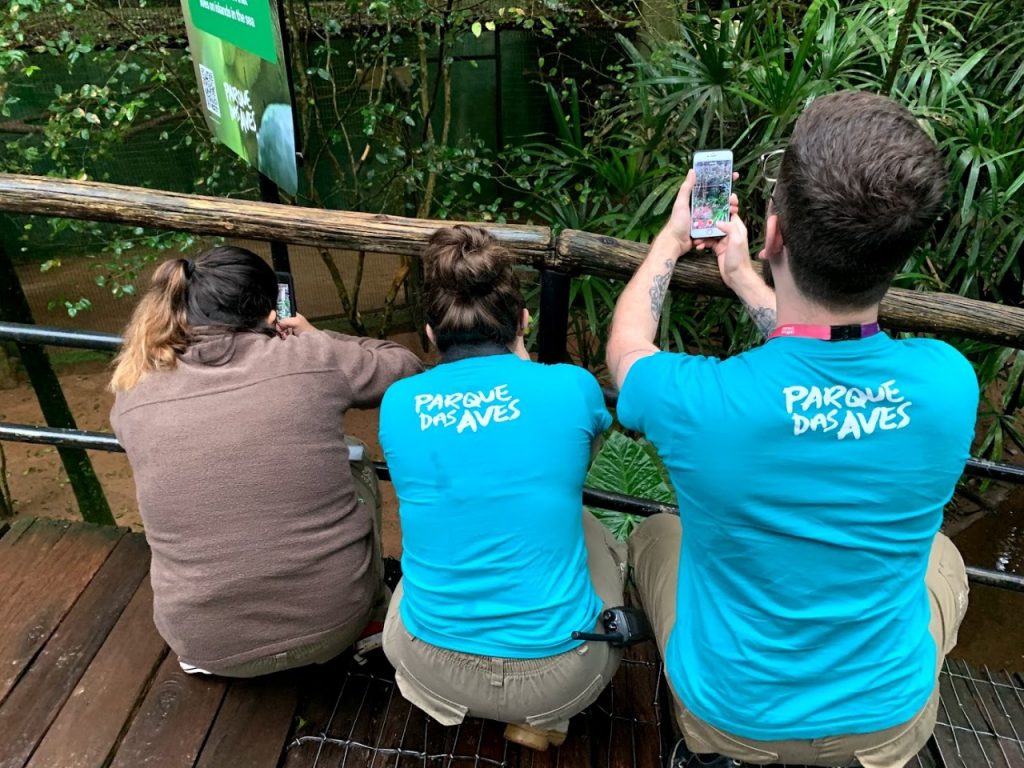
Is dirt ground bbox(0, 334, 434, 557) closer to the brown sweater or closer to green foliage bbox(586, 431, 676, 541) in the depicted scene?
green foliage bbox(586, 431, 676, 541)

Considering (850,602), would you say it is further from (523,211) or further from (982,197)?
(523,211)

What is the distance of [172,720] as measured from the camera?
1.79 meters

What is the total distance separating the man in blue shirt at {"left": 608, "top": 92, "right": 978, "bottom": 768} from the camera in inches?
42.8

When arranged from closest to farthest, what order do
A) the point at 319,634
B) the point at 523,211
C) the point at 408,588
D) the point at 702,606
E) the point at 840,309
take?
1. the point at 840,309
2. the point at 702,606
3. the point at 408,588
4. the point at 319,634
5. the point at 523,211

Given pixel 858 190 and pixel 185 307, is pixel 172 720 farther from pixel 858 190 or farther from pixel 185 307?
pixel 858 190

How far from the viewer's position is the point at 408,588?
1.57 meters

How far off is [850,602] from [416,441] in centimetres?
82

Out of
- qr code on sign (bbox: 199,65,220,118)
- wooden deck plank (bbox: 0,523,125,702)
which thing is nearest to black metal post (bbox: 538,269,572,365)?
qr code on sign (bbox: 199,65,220,118)

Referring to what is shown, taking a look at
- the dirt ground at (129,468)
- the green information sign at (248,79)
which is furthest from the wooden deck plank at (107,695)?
the dirt ground at (129,468)

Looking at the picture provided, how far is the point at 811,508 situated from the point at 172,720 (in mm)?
1571

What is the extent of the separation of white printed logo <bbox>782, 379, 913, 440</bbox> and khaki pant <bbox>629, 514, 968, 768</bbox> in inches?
22.0

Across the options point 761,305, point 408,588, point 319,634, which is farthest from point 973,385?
point 319,634

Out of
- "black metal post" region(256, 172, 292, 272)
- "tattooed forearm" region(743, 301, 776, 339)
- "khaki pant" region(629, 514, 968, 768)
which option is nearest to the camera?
"khaki pant" region(629, 514, 968, 768)

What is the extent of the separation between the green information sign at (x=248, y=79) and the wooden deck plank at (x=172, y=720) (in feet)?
4.22
